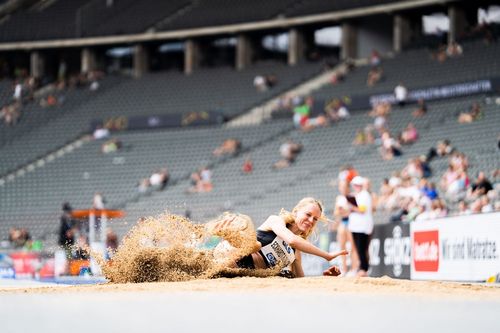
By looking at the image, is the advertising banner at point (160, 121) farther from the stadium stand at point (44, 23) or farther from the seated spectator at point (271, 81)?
the stadium stand at point (44, 23)

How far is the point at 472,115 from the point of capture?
3142 centimetres

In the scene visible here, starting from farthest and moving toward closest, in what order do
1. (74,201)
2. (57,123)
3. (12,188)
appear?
(57,123) → (12,188) → (74,201)

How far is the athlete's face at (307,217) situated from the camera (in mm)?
12031

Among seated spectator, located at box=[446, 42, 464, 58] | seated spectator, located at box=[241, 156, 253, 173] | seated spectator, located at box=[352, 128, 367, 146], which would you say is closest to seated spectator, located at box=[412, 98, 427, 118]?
seated spectator, located at box=[352, 128, 367, 146]

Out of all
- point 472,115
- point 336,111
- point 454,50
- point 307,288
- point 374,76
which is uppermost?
point 454,50

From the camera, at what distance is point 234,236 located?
1220cm

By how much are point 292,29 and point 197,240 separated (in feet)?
112

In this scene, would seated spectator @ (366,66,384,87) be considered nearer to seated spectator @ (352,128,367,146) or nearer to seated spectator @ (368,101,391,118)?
seated spectator @ (368,101,391,118)

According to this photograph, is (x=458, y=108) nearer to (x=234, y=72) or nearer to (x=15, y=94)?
(x=234, y=72)

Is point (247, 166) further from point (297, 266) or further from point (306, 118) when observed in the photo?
point (297, 266)

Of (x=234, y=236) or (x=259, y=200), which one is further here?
(x=259, y=200)

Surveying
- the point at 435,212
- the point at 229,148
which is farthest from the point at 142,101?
the point at 435,212

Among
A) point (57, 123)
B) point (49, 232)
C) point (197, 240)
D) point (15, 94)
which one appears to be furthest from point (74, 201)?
point (197, 240)

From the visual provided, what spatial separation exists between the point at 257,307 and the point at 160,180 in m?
29.2
